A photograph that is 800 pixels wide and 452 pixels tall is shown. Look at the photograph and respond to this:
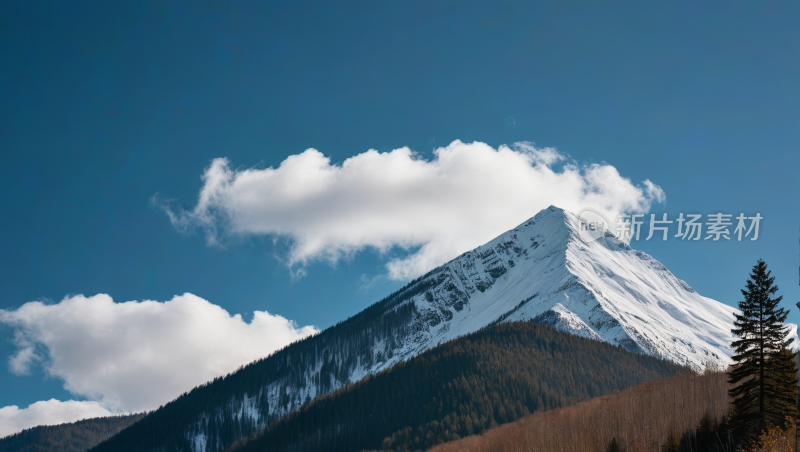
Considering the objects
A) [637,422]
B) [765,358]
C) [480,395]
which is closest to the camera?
[765,358]

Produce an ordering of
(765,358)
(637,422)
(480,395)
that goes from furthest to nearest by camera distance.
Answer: (480,395), (637,422), (765,358)

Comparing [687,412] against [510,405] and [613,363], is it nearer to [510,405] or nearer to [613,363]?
[510,405]

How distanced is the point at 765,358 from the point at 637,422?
4938cm

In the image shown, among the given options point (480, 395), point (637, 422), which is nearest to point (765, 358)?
point (637, 422)

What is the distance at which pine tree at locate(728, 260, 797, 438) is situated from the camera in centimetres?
5875

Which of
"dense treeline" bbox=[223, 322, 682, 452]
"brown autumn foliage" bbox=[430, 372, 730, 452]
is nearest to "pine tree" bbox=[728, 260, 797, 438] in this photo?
"brown autumn foliage" bbox=[430, 372, 730, 452]

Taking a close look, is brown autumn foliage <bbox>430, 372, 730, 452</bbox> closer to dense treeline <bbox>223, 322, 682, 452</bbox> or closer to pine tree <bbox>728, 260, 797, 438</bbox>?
pine tree <bbox>728, 260, 797, 438</bbox>

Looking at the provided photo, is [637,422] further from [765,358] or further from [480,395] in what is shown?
[480,395]

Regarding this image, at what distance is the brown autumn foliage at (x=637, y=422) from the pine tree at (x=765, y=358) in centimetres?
2660

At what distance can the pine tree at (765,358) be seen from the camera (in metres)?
58.8

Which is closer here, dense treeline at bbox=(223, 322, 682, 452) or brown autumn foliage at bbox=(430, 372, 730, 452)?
brown autumn foliage at bbox=(430, 372, 730, 452)

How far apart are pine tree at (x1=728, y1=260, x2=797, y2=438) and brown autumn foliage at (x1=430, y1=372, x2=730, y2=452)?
26.6 meters

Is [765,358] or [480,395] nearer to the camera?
[765,358]

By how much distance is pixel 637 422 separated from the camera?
10394cm
